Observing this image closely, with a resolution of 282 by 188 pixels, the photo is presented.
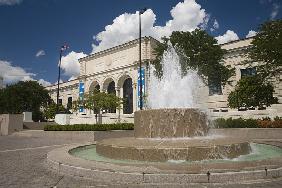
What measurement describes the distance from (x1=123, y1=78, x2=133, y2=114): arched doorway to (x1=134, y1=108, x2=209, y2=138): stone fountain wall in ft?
144

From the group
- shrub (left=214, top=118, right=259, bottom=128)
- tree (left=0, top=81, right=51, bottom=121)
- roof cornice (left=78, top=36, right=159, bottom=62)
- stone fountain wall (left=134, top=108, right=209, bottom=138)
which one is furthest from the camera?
tree (left=0, top=81, right=51, bottom=121)

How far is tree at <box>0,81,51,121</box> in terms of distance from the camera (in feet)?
165

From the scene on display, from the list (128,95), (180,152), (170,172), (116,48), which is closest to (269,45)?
(180,152)

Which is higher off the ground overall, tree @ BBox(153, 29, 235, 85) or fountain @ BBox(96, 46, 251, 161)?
tree @ BBox(153, 29, 235, 85)

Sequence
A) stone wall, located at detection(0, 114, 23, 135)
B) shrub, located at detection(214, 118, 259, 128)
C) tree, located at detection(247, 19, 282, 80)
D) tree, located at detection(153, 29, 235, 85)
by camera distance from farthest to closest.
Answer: tree, located at detection(153, 29, 235, 85) → stone wall, located at detection(0, 114, 23, 135) → tree, located at detection(247, 19, 282, 80) → shrub, located at detection(214, 118, 259, 128)

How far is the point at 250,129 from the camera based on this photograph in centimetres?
1709

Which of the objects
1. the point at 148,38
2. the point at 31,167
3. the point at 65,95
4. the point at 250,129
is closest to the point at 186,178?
the point at 31,167

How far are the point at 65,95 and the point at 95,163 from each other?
2893 inches

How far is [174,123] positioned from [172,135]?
417 millimetres

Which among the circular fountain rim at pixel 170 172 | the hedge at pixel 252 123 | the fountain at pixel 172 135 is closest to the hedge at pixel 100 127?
the fountain at pixel 172 135

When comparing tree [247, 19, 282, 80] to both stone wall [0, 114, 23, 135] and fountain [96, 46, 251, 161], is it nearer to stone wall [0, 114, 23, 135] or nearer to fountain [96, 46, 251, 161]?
fountain [96, 46, 251, 161]

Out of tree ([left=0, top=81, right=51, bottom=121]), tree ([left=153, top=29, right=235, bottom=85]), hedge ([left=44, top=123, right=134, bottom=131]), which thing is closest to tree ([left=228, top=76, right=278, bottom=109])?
tree ([left=153, top=29, right=235, bottom=85])

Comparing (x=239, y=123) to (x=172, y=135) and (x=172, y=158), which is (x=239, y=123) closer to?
(x=172, y=135)

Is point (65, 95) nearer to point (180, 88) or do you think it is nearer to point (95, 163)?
point (180, 88)
